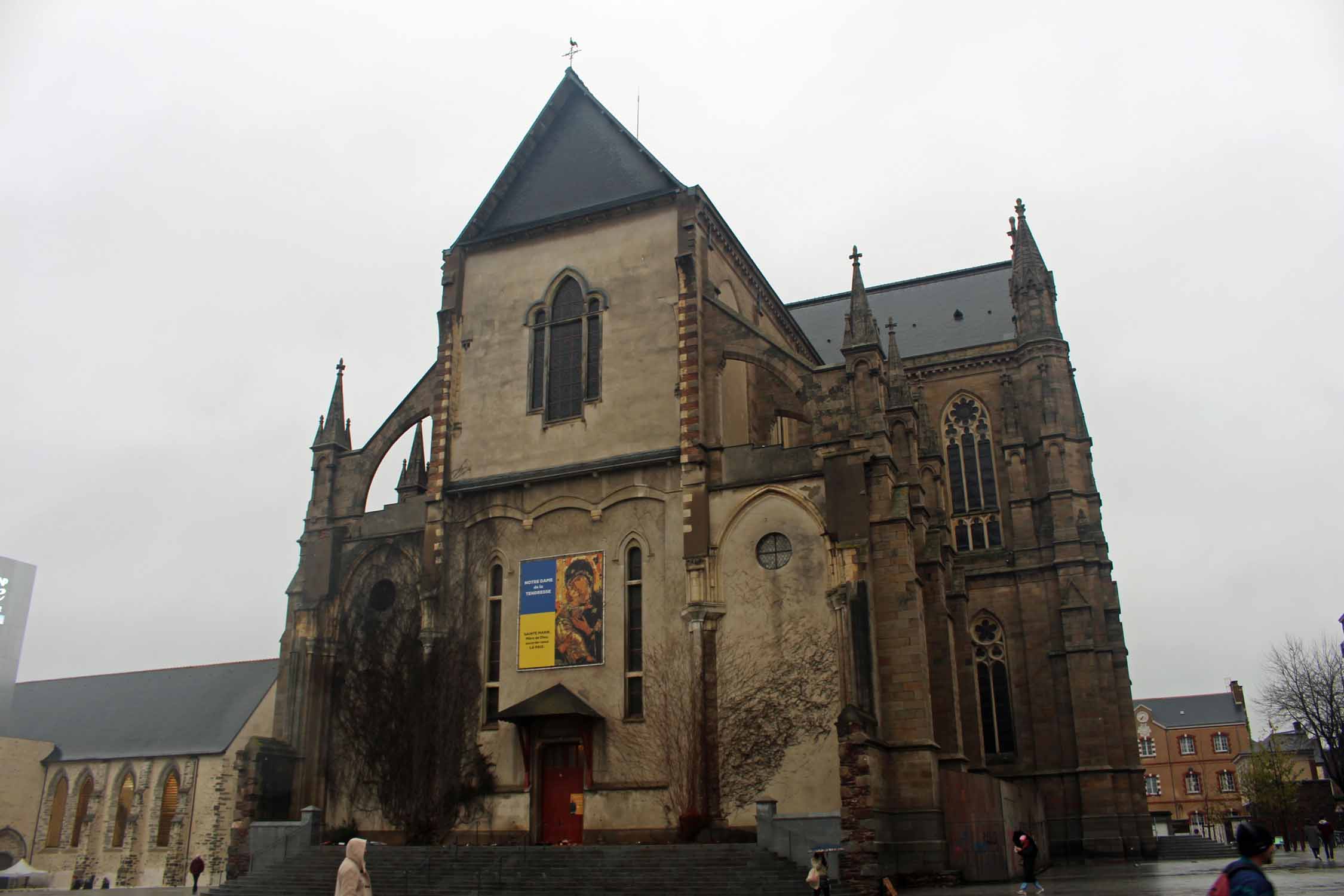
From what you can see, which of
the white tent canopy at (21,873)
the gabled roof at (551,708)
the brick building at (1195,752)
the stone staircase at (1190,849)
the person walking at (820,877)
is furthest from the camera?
the brick building at (1195,752)

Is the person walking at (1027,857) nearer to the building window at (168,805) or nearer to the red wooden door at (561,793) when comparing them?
the red wooden door at (561,793)

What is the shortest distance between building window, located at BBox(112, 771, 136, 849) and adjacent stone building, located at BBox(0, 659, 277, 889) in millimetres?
51

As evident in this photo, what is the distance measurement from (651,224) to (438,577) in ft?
Result: 36.1

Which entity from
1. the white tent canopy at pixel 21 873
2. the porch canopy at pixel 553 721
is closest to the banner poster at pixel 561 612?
the porch canopy at pixel 553 721

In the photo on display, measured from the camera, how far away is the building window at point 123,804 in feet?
147

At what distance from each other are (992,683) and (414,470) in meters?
24.2

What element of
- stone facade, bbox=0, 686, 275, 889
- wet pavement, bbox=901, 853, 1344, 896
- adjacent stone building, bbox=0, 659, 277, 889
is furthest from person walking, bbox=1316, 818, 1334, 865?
adjacent stone building, bbox=0, 659, 277, 889

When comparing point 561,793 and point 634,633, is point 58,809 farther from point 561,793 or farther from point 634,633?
point 634,633

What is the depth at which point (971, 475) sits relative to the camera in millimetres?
45219

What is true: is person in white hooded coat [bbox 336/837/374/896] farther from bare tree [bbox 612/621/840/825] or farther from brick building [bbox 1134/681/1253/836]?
brick building [bbox 1134/681/1253/836]

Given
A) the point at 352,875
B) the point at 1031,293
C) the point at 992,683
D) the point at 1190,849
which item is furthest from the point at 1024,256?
the point at 352,875

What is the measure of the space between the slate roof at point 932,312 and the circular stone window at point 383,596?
86.0ft

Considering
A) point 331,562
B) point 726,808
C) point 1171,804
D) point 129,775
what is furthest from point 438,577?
point 1171,804

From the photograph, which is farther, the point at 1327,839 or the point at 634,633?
the point at 1327,839
